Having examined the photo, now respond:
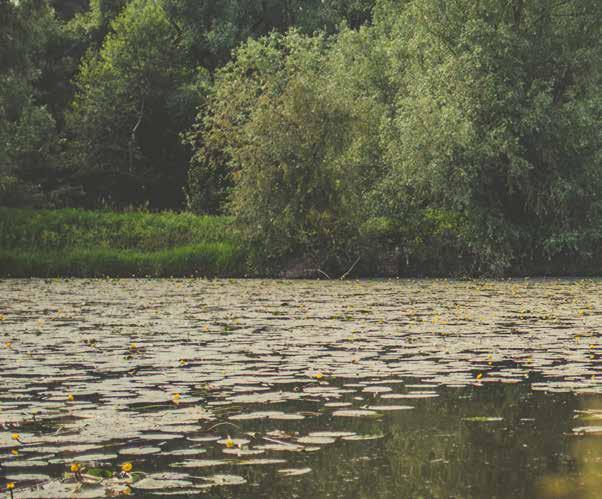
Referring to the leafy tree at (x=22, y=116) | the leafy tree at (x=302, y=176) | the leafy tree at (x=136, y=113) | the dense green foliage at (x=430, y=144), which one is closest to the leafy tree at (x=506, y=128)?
the dense green foliage at (x=430, y=144)

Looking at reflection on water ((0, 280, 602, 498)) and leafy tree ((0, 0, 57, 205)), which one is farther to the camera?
leafy tree ((0, 0, 57, 205))

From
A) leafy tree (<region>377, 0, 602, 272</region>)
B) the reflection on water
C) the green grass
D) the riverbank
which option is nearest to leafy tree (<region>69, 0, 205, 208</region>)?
the green grass

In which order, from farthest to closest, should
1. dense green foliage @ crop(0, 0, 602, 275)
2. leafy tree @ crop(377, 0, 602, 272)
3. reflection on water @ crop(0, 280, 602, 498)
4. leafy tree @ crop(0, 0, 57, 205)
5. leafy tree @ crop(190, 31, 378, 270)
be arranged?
leafy tree @ crop(0, 0, 57, 205)
leafy tree @ crop(377, 0, 602, 272)
dense green foliage @ crop(0, 0, 602, 275)
leafy tree @ crop(190, 31, 378, 270)
reflection on water @ crop(0, 280, 602, 498)

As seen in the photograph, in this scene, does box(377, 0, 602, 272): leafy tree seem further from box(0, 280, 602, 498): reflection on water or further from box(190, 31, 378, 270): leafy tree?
box(0, 280, 602, 498): reflection on water

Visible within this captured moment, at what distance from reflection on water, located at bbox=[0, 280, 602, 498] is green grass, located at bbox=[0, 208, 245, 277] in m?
12.1

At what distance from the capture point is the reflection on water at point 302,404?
5.10 meters

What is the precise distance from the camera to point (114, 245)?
2853 cm

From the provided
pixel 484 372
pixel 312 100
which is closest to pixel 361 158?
pixel 312 100

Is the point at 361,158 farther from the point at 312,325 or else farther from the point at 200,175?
the point at 312,325

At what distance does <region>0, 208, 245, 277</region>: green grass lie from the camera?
27125 mm

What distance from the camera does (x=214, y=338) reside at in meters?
11.6

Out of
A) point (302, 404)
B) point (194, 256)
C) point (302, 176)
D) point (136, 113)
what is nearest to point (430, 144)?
point (302, 176)

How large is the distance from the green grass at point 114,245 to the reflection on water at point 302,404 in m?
12.1

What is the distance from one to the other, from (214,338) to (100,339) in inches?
48.6
